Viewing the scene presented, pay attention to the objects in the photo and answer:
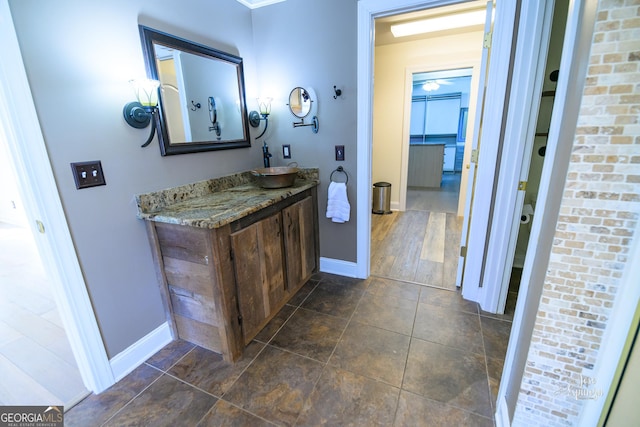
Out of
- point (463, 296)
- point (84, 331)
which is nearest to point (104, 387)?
point (84, 331)

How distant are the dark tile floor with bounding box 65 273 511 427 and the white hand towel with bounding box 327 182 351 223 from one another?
0.75 m

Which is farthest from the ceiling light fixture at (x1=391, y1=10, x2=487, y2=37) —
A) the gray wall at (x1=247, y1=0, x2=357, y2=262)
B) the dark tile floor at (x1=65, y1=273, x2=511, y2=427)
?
the dark tile floor at (x1=65, y1=273, x2=511, y2=427)

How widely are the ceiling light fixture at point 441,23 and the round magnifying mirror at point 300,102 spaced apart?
1802mm

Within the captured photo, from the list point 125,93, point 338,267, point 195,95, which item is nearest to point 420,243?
point 338,267

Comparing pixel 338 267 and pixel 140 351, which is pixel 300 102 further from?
pixel 140 351

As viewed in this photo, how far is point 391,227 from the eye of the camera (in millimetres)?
3844

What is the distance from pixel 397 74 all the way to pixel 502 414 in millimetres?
4124

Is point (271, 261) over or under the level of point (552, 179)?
under

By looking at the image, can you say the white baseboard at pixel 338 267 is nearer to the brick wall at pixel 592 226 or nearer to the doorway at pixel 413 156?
the doorway at pixel 413 156

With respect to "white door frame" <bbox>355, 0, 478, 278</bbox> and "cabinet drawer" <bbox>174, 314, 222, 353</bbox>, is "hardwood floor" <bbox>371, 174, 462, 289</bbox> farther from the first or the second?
"cabinet drawer" <bbox>174, 314, 222, 353</bbox>

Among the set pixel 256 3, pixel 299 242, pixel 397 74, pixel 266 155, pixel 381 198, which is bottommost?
pixel 381 198

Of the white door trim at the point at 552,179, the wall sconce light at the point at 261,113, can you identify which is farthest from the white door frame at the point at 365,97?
the white door trim at the point at 552,179

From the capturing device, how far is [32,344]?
182cm

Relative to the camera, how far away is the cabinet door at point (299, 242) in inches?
82.2
